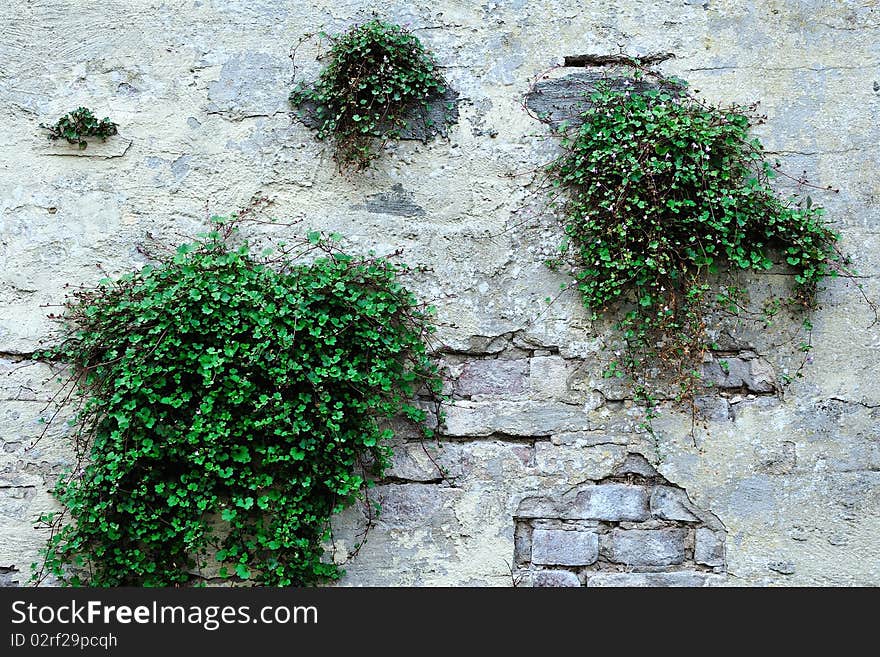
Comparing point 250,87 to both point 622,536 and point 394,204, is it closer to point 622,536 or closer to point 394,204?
point 394,204

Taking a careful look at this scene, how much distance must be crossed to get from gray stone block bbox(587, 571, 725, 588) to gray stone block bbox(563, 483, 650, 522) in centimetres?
23

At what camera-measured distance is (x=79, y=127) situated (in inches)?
122

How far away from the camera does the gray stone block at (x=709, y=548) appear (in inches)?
115

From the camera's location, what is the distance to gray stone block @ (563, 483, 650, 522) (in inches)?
116

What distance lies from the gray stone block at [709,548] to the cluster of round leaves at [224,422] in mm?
1264

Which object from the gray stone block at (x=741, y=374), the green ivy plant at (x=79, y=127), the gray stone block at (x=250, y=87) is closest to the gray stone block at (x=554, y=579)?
the gray stone block at (x=741, y=374)

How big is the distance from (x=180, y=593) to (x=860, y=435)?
112 inches

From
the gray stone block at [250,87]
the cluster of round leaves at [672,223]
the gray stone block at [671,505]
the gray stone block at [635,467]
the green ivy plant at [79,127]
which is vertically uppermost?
the gray stone block at [250,87]

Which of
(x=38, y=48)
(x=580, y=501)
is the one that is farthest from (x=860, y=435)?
(x=38, y=48)

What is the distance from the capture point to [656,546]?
9.63 feet

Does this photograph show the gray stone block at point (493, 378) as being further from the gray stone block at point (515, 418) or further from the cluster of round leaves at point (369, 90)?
the cluster of round leaves at point (369, 90)

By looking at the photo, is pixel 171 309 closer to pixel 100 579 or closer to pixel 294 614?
pixel 100 579

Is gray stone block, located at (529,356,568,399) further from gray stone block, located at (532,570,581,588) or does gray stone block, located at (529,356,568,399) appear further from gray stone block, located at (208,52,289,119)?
gray stone block, located at (208,52,289,119)

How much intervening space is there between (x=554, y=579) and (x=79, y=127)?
280cm
